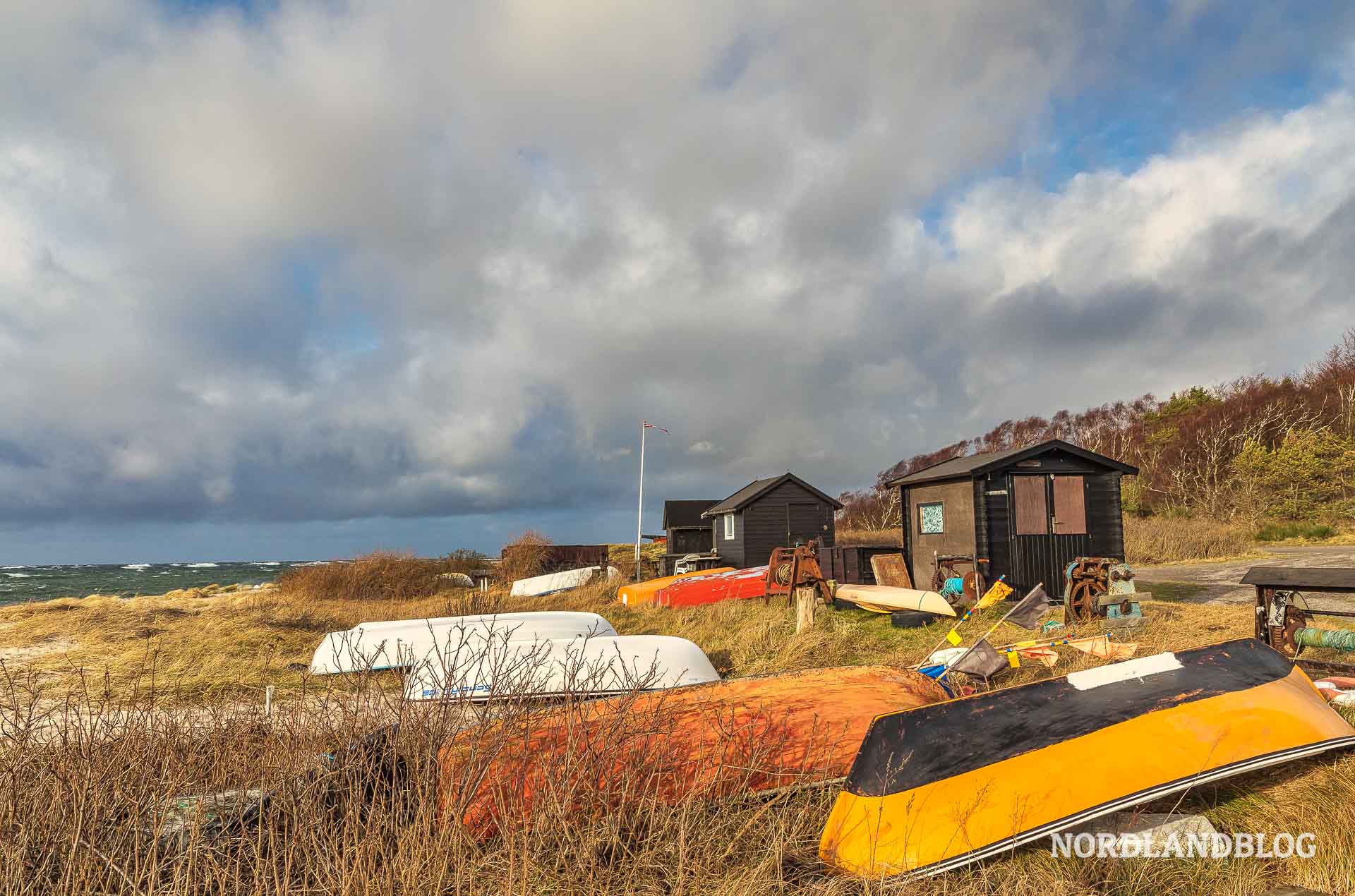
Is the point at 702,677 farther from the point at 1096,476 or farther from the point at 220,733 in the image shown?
the point at 1096,476

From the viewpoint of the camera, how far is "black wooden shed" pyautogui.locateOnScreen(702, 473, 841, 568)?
26.9m

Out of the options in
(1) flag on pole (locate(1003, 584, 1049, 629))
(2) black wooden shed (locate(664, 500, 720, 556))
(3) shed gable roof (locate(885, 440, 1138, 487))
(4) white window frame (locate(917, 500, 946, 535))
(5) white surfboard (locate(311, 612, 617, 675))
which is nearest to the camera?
(1) flag on pole (locate(1003, 584, 1049, 629))

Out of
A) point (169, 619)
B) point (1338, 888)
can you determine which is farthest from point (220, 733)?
point (169, 619)

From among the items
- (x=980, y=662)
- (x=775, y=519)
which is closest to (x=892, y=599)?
(x=980, y=662)

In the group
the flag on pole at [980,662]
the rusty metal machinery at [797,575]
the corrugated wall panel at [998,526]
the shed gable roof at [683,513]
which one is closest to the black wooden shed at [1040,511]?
the corrugated wall panel at [998,526]

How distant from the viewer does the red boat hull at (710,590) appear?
666 inches

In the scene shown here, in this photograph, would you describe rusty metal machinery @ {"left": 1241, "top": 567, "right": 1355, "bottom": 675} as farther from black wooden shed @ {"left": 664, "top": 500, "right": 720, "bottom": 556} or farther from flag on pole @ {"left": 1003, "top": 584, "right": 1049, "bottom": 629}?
black wooden shed @ {"left": 664, "top": 500, "right": 720, "bottom": 556}

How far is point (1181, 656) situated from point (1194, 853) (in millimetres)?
1492

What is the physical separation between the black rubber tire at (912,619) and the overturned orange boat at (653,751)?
6.82 meters

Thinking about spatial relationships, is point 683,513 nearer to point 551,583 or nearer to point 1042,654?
point 551,583

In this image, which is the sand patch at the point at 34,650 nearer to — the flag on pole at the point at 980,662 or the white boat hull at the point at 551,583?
the white boat hull at the point at 551,583

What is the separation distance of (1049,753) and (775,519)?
23384mm

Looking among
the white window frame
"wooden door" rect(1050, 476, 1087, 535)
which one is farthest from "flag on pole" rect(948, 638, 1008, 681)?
the white window frame

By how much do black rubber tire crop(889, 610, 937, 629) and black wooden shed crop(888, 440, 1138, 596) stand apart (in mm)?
2644
